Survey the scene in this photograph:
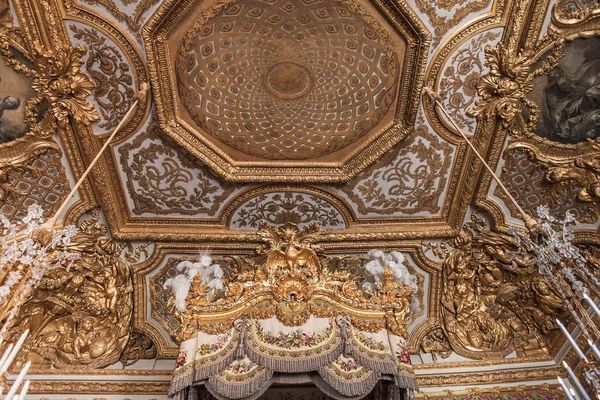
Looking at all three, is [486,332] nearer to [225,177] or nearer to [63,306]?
[225,177]

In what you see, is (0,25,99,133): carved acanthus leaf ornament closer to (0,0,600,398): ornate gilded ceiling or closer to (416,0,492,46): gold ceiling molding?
(0,0,600,398): ornate gilded ceiling

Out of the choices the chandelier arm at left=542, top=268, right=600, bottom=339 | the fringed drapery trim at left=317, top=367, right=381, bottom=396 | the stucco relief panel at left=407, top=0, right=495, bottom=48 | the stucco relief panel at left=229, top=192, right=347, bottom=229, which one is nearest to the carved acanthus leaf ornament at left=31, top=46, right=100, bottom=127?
the stucco relief panel at left=229, top=192, right=347, bottom=229

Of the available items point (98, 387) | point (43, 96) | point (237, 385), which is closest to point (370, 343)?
point (237, 385)

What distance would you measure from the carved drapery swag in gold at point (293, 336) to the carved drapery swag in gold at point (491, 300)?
203 cm

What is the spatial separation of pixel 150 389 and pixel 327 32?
20.8 ft

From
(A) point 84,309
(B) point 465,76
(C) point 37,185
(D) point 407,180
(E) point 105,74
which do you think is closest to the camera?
(E) point 105,74

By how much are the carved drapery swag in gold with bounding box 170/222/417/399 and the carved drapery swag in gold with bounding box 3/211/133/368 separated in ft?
6.69

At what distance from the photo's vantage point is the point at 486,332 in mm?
7320

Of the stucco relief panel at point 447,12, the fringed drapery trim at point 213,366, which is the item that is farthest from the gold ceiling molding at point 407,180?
the fringed drapery trim at point 213,366

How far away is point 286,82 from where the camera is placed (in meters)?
6.43

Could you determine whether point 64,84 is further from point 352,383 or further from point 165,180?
point 352,383

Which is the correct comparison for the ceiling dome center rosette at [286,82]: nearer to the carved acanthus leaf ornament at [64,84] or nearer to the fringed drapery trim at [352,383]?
the carved acanthus leaf ornament at [64,84]

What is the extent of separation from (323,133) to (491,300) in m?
4.33

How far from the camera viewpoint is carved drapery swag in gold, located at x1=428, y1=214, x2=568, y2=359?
7.02 metres
